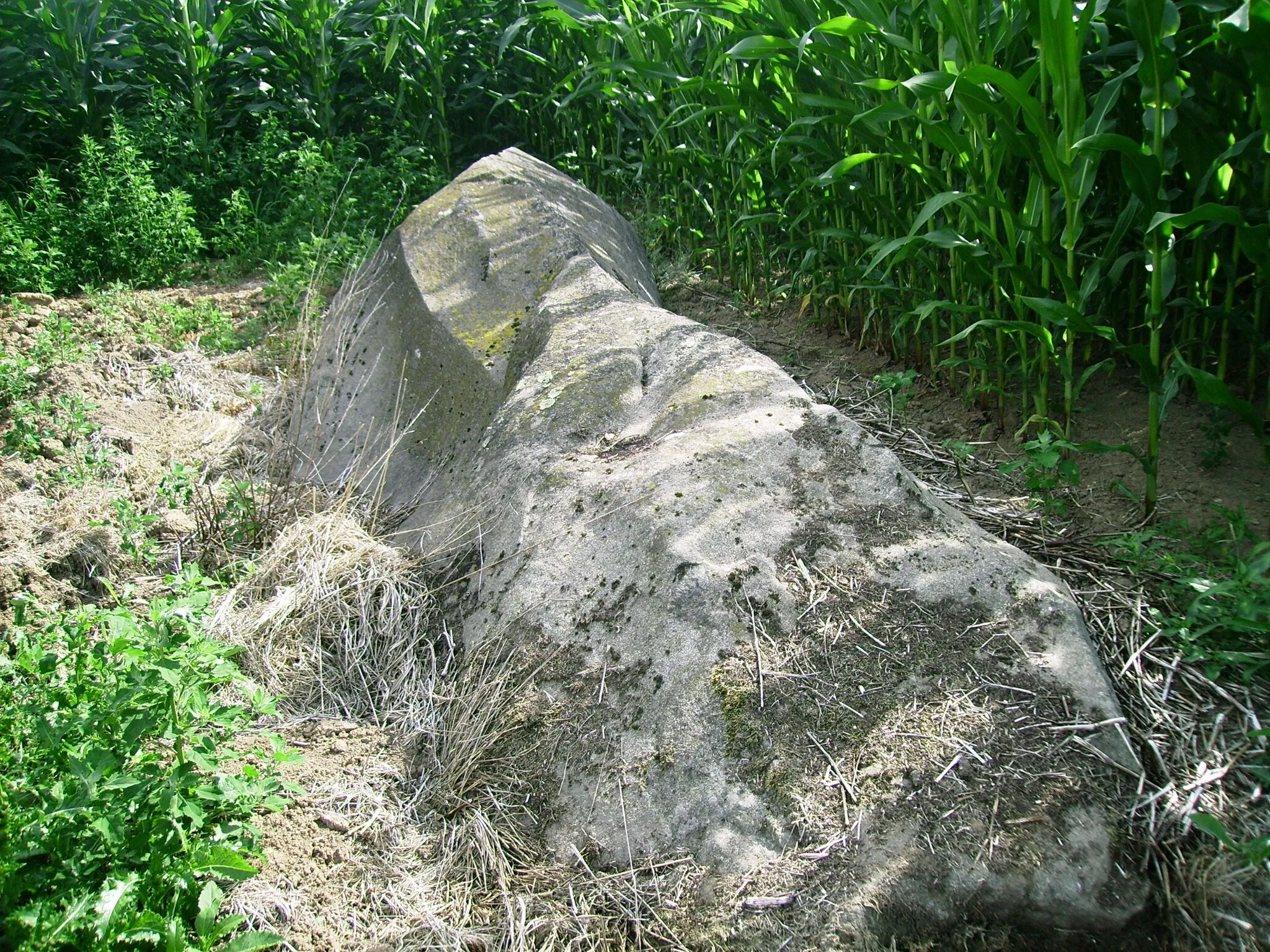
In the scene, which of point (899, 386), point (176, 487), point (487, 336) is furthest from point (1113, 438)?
point (176, 487)

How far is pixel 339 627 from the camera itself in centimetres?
263

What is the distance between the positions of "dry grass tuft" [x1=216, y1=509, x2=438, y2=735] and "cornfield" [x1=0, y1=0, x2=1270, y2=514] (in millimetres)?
1830

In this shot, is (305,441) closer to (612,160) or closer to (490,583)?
(490,583)

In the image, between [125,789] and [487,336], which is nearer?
[125,789]

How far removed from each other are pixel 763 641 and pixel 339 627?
4.18 feet

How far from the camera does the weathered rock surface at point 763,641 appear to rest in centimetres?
175

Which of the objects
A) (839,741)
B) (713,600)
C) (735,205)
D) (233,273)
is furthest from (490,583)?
(233,273)

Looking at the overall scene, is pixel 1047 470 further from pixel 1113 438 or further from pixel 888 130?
pixel 888 130

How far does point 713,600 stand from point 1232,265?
175 centimetres

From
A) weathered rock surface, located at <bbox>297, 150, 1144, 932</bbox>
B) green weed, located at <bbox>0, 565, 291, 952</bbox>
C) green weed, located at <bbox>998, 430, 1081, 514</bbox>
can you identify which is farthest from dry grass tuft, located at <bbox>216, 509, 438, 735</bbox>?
green weed, located at <bbox>998, 430, 1081, 514</bbox>

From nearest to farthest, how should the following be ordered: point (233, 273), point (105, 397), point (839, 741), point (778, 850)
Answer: point (778, 850)
point (839, 741)
point (105, 397)
point (233, 273)

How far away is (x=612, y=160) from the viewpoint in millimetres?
5699

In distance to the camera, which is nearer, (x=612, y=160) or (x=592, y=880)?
(x=592, y=880)

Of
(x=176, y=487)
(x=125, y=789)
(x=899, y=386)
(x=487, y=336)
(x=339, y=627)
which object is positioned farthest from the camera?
(x=899, y=386)
